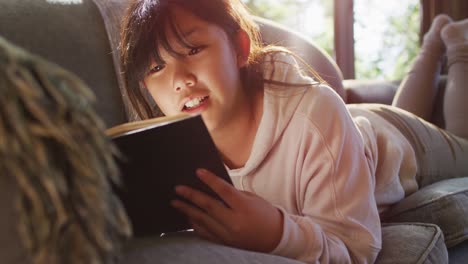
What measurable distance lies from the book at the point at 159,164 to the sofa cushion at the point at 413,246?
15.6 inches

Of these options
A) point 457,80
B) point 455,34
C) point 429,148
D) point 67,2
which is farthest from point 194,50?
point 455,34

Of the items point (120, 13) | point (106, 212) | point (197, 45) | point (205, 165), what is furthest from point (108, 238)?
point (120, 13)

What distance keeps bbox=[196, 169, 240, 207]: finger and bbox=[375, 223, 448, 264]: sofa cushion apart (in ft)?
1.19

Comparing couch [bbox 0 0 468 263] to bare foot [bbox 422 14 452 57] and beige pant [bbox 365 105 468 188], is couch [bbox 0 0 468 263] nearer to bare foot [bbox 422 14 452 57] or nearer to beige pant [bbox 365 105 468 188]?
beige pant [bbox 365 105 468 188]

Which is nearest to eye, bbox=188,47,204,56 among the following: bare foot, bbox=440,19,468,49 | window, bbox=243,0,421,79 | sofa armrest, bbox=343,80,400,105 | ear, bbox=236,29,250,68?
ear, bbox=236,29,250,68

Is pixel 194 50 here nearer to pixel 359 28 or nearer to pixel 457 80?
pixel 457 80

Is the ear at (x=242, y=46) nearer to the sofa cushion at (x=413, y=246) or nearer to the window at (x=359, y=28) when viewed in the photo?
the sofa cushion at (x=413, y=246)

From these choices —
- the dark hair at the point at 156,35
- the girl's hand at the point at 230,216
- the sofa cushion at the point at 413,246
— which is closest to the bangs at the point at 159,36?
the dark hair at the point at 156,35

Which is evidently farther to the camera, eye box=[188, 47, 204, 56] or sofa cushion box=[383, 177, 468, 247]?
sofa cushion box=[383, 177, 468, 247]

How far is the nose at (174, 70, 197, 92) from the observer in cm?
94

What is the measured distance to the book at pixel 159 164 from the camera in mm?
605

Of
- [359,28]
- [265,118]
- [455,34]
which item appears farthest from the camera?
[359,28]

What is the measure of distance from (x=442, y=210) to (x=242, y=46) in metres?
0.50

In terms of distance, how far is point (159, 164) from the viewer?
2.12 ft
